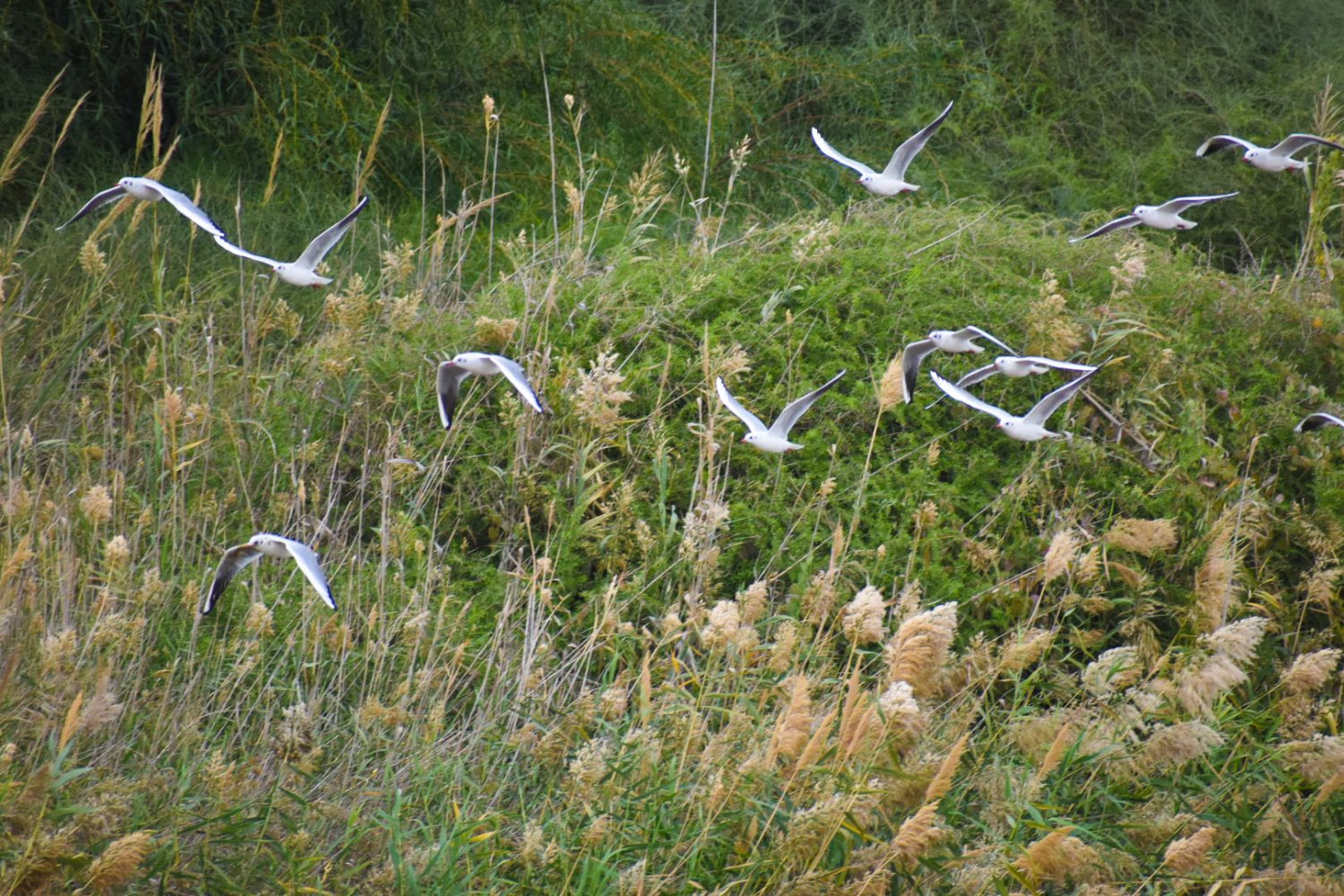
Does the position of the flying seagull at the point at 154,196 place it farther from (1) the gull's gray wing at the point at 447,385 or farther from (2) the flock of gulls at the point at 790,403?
(1) the gull's gray wing at the point at 447,385

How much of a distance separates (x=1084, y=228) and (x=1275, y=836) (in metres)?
2.62

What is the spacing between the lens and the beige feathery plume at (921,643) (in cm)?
210

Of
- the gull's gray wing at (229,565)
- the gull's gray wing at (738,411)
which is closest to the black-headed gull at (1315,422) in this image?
the gull's gray wing at (738,411)

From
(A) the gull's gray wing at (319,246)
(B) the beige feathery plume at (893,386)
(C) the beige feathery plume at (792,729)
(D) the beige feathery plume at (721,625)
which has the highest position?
(A) the gull's gray wing at (319,246)

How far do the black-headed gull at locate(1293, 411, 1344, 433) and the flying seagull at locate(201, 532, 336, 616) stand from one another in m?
2.35

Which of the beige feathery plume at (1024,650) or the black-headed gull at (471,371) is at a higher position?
the black-headed gull at (471,371)

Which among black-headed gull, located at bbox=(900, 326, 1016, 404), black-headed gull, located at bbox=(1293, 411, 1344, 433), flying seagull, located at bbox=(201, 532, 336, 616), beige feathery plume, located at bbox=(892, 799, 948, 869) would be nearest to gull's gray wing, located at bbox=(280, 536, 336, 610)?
flying seagull, located at bbox=(201, 532, 336, 616)

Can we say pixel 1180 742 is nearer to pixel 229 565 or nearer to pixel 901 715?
pixel 901 715

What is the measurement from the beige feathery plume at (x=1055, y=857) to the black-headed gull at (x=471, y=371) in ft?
3.36

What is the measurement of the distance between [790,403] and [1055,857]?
131cm

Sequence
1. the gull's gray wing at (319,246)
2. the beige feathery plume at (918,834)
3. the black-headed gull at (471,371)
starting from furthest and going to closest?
1. the gull's gray wing at (319,246)
2. the black-headed gull at (471,371)
3. the beige feathery plume at (918,834)

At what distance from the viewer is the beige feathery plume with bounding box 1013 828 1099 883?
2020 mm

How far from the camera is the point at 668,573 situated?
3170 millimetres

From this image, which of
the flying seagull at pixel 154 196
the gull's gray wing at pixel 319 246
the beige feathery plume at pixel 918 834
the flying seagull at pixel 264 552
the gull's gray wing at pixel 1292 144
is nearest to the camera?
the beige feathery plume at pixel 918 834
